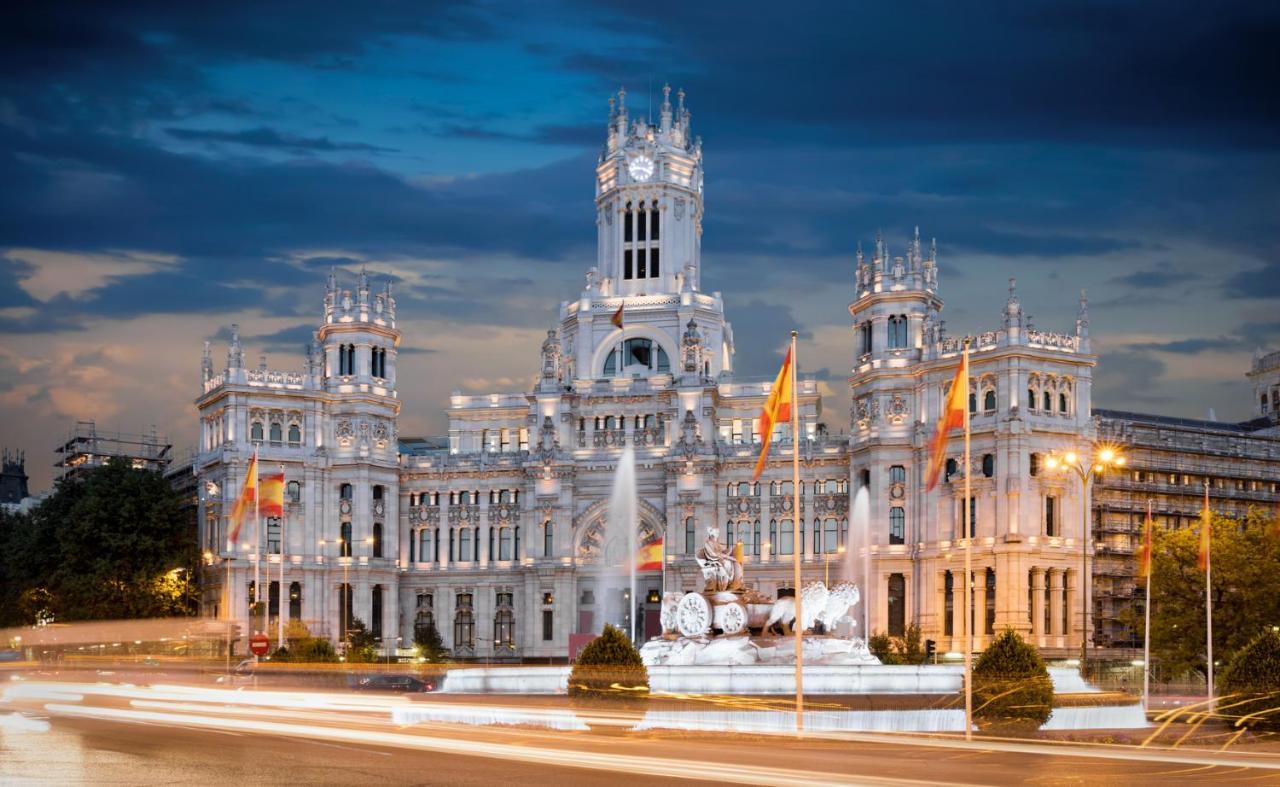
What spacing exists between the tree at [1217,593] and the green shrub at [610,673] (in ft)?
125

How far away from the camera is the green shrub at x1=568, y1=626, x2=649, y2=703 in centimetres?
5903

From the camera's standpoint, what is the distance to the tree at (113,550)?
125 meters

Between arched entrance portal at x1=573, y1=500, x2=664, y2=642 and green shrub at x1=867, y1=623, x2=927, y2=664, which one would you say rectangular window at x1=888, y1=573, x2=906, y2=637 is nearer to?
green shrub at x1=867, y1=623, x2=927, y2=664

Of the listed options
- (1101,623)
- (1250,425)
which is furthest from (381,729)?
(1250,425)

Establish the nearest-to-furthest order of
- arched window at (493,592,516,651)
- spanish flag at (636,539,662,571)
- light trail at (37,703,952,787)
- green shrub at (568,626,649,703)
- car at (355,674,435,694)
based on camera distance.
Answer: light trail at (37,703,952,787) → green shrub at (568,626,649,703) → car at (355,674,435,694) → spanish flag at (636,539,662,571) → arched window at (493,592,516,651)

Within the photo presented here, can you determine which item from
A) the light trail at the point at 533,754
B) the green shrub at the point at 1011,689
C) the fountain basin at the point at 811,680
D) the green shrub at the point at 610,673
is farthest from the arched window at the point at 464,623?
the green shrub at the point at 1011,689

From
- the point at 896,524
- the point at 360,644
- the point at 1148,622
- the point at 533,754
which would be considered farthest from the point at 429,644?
the point at 533,754

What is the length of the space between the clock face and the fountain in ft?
84.7

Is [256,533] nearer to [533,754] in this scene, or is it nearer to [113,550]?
[113,550]

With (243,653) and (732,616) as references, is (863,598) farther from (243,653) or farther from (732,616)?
(732,616)

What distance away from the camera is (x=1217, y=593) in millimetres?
89312

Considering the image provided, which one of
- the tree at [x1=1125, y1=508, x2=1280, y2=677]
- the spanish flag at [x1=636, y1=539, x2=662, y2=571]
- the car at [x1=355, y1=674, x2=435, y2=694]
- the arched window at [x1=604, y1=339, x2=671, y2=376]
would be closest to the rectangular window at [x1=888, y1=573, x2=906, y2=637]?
the spanish flag at [x1=636, y1=539, x2=662, y2=571]

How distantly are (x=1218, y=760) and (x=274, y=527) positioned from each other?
9833 cm

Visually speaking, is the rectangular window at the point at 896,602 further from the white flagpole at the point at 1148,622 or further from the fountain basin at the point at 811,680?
the fountain basin at the point at 811,680
